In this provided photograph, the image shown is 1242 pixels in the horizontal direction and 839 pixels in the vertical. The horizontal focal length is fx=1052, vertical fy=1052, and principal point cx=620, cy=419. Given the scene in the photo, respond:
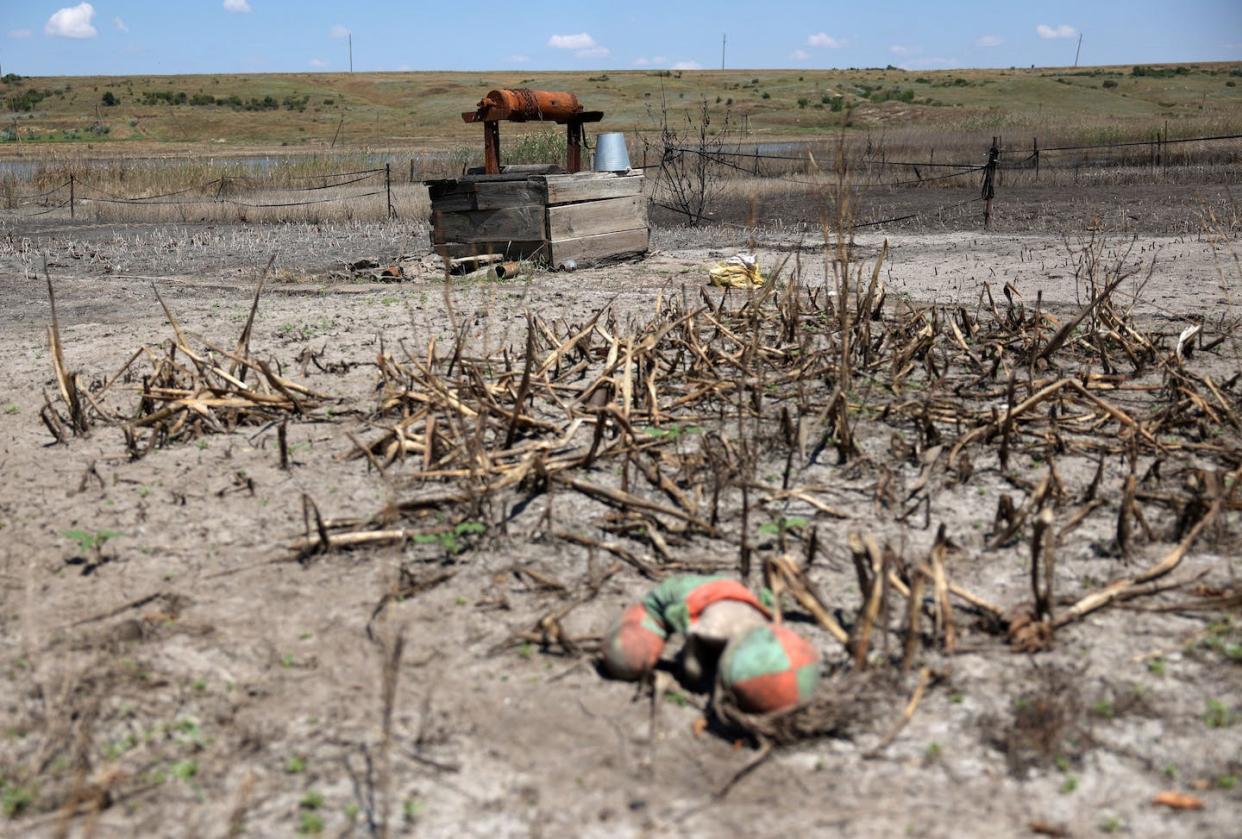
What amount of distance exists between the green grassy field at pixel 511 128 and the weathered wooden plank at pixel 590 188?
89.0ft

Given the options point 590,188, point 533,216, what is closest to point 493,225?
point 533,216

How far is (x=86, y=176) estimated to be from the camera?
67.2 feet

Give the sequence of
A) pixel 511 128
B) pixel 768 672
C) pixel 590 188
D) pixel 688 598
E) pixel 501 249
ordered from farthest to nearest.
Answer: pixel 511 128, pixel 590 188, pixel 501 249, pixel 688 598, pixel 768 672

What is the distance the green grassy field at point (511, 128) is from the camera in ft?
166

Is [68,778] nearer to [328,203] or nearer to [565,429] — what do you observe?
[565,429]

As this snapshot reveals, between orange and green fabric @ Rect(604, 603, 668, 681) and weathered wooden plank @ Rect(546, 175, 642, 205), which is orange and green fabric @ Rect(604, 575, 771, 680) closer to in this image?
orange and green fabric @ Rect(604, 603, 668, 681)

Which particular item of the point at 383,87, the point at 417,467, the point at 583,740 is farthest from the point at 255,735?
the point at 383,87

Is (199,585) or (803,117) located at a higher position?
(803,117)

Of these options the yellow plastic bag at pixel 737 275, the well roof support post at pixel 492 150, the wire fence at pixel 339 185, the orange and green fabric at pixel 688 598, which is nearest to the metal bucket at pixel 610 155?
the well roof support post at pixel 492 150

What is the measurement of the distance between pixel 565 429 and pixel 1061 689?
2.49 m

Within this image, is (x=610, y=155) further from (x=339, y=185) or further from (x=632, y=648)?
(x=339, y=185)

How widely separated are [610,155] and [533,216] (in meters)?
1.53

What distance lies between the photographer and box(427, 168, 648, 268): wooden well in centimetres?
941

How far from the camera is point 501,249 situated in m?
9.71
